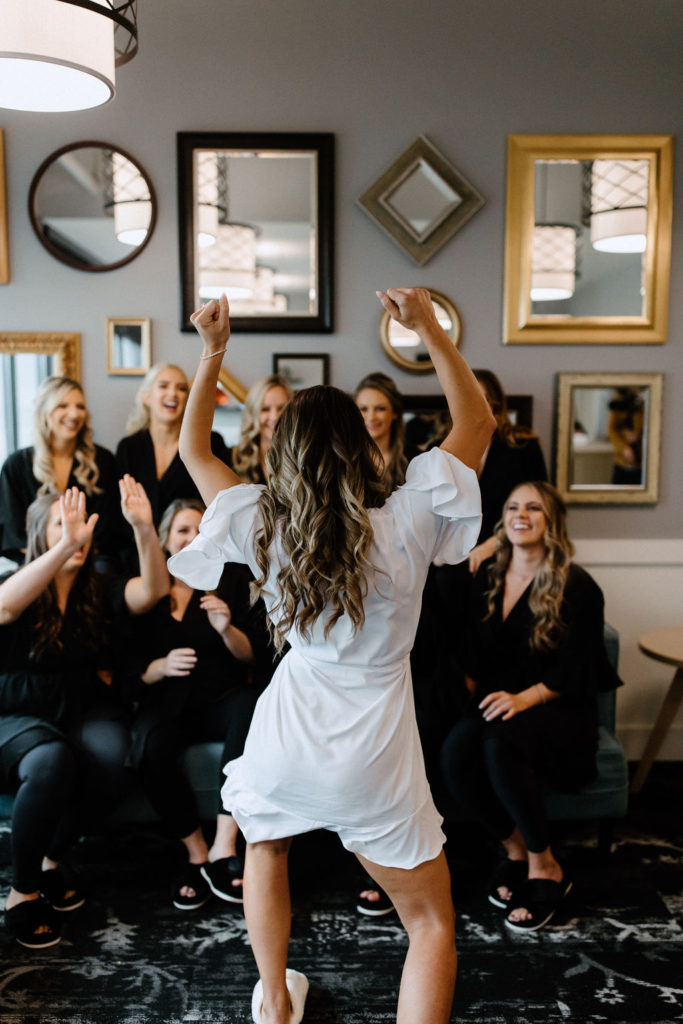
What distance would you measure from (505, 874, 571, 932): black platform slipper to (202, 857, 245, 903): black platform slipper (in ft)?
2.38

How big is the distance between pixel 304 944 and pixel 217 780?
1.78 feet

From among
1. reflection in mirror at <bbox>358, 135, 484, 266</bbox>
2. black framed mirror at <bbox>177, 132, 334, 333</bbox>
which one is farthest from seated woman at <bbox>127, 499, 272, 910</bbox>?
reflection in mirror at <bbox>358, 135, 484, 266</bbox>

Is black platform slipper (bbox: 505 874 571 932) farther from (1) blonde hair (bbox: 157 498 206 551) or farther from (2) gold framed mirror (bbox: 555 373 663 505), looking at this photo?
(2) gold framed mirror (bbox: 555 373 663 505)

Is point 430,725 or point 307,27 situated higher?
point 307,27

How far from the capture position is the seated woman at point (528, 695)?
2385 millimetres

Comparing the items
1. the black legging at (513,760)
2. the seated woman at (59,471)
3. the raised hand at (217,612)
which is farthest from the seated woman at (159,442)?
the black legging at (513,760)

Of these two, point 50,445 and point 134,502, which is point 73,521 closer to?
point 134,502

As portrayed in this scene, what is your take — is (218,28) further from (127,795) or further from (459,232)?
(127,795)

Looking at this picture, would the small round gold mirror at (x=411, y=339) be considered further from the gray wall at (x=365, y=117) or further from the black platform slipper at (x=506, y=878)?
the black platform slipper at (x=506, y=878)

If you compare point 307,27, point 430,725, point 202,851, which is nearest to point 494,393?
point 430,725

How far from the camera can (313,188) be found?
3.31 m

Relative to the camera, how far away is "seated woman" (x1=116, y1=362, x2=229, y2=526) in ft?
10.2

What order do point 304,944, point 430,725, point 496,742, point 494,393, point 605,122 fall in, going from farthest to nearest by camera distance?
point 605,122 < point 494,393 < point 430,725 < point 496,742 < point 304,944

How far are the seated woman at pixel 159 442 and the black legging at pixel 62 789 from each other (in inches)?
36.5
